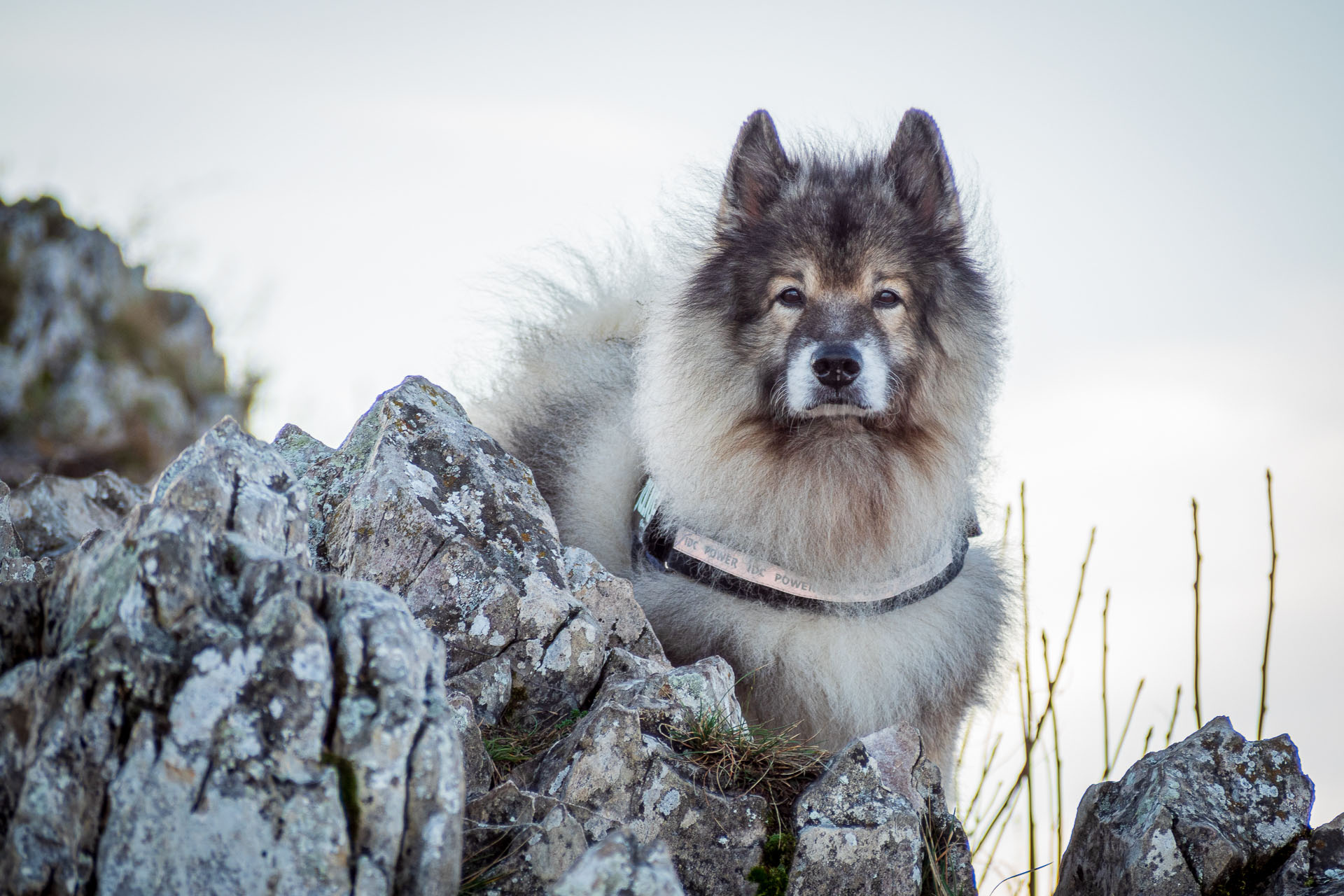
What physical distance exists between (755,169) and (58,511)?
9.61 feet

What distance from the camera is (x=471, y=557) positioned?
287 cm

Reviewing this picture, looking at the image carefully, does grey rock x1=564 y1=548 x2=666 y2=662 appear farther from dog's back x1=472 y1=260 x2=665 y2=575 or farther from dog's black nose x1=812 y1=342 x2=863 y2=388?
dog's black nose x1=812 y1=342 x2=863 y2=388

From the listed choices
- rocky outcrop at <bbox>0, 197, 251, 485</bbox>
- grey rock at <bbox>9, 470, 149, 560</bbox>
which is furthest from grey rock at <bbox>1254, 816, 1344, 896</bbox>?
rocky outcrop at <bbox>0, 197, 251, 485</bbox>

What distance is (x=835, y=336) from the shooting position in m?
3.18

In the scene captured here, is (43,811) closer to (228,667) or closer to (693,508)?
(228,667)

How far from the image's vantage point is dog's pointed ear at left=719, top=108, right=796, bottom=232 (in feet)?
11.9

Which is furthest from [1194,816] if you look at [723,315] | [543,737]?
[723,315]

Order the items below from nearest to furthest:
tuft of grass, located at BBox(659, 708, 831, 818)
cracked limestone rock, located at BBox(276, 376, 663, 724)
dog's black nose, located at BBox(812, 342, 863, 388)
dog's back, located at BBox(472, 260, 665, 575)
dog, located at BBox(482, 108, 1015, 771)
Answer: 1. tuft of grass, located at BBox(659, 708, 831, 818)
2. cracked limestone rock, located at BBox(276, 376, 663, 724)
3. dog's black nose, located at BBox(812, 342, 863, 388)
4. dog, located at BBox(482, 108, 1015, 771)
5. dog's back, located at BBox(472, 260, 665, 575)

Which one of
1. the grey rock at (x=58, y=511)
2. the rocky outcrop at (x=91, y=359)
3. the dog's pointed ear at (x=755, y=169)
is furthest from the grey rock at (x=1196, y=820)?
the rocky outcrop at (x=91, y=359)

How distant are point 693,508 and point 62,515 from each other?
240 cm

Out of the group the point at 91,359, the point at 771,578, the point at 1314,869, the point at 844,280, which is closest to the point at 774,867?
the point at 1314,869

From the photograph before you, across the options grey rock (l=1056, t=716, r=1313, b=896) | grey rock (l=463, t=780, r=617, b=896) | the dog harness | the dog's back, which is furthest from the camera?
the dog's back

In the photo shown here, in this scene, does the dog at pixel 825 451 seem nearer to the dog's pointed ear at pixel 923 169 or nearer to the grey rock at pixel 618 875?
the dog's pointed ear at pixel 923 169

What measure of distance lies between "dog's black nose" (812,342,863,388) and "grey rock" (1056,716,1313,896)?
138 centimetres
